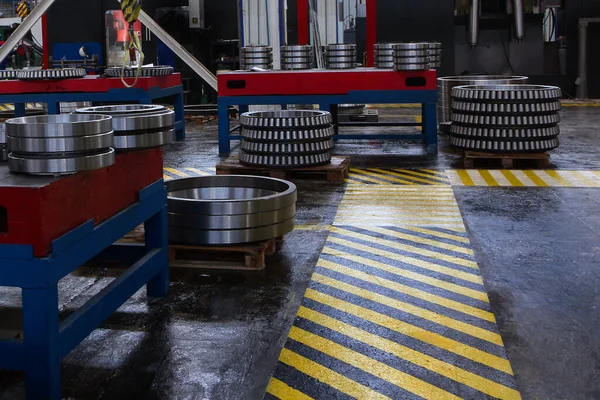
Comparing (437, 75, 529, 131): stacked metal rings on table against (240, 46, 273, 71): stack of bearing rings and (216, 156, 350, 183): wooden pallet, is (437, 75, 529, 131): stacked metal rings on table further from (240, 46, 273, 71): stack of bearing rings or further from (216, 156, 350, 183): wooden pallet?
(216, 156, 350, 183): wooden pallet

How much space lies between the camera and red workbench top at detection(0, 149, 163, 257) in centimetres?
257

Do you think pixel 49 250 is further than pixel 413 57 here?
No

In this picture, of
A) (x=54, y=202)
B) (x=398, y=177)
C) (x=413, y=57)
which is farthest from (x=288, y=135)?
(x=54, y=202)

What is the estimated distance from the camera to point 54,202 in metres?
2.67

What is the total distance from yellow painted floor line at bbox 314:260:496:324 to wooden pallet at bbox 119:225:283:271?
367mm

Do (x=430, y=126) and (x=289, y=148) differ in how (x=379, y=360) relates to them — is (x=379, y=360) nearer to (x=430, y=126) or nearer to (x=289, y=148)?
(x=289, y=148)

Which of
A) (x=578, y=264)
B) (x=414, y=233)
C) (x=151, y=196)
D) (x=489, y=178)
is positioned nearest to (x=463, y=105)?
(x=489, y=178)

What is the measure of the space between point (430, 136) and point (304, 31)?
3.12 m

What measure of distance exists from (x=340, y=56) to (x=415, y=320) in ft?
20.8

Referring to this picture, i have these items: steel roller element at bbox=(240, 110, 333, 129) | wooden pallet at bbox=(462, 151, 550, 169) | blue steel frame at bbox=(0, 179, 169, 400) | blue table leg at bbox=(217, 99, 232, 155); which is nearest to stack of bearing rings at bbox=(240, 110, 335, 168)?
steel roller element at bbox=(240, 110, 333, 129)

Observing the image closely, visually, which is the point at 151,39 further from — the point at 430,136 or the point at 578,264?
the point at 578,264

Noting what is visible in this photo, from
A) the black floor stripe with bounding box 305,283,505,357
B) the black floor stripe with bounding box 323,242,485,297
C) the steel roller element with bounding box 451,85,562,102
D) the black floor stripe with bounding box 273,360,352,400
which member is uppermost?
the steel roller element with bounding box 451,85,562,102

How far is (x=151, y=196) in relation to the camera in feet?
12.1

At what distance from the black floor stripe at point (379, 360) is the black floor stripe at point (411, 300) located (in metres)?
0.57
